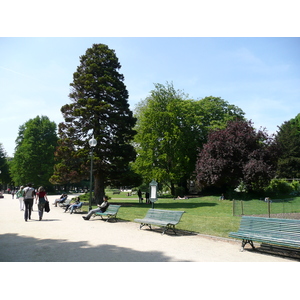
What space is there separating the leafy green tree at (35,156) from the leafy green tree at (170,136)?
24.4 meters

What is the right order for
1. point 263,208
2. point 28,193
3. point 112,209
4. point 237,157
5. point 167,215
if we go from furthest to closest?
point 237,157 < point 263,208 < point 112,209 < point 28,193 < point 167,215

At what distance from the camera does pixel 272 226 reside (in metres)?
7.49

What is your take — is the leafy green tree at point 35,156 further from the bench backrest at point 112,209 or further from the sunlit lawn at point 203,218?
the bench backrest at point 112,209

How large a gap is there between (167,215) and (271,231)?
4548 mm

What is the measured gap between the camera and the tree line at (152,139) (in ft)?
84.0

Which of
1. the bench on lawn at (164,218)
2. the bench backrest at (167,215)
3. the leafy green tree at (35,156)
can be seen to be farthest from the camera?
the leafy green tree at (35,156)

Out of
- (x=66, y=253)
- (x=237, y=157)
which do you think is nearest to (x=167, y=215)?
(x=66, y=253)

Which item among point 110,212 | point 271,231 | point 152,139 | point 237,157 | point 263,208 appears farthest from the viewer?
point 152,139

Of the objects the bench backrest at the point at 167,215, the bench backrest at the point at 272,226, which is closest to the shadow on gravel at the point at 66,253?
the bench backrest at the point at 272,226

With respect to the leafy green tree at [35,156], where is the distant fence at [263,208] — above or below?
below

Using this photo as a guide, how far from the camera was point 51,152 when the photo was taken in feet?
185

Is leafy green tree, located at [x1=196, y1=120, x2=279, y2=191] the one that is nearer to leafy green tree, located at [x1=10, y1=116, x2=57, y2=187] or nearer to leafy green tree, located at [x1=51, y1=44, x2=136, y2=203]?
leafy green tree, located at [x1=51, y1=44, x2=136, y2=203]

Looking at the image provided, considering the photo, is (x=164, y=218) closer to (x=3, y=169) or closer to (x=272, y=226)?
(x=272, y=226)

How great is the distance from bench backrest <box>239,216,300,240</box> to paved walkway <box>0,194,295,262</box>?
63 centimetres
